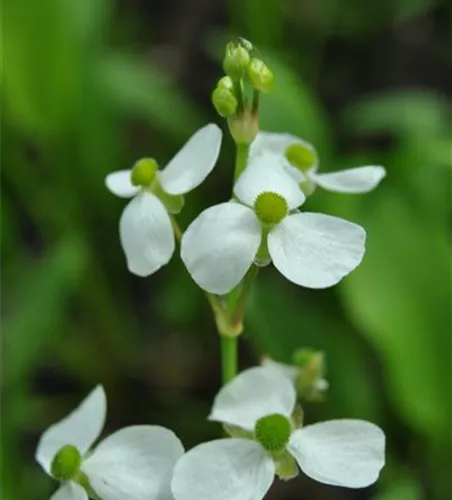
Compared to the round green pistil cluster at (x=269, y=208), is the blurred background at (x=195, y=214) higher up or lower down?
lower down

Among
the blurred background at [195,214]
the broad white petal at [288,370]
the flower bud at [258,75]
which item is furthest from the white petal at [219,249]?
the blurred background at [195,214]

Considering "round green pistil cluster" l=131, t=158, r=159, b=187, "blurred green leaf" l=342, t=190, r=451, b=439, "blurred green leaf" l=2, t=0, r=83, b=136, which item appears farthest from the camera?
"blurred green leaf" l=2, t=0, r=83, b=136

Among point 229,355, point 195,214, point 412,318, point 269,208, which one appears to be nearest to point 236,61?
point 269,208

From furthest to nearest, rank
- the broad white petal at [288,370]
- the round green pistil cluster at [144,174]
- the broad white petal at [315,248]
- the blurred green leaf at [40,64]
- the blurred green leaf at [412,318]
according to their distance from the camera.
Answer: the blurred green leaf at [40,64] < the blurred green leaf at [412,318] < the broad white petal at [288,370] < the round green pistil cluster at [144,174] < the broad white petal at [315,248]

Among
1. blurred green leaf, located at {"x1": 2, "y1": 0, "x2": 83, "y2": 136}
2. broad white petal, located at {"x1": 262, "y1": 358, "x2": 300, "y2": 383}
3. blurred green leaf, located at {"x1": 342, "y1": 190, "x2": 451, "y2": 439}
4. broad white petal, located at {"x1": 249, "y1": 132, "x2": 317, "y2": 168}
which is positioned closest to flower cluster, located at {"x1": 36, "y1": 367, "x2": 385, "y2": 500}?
broad white petal, located at {"x1": 262, "y1": 358, "x2": 300, "y2": 383}

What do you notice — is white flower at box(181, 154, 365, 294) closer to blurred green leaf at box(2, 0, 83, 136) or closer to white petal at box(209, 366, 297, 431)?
white petal at box(209, 366, 297, 431)

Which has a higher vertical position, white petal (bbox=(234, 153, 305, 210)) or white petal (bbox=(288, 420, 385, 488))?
white petal (bbox=(234, 153, 305, 210))

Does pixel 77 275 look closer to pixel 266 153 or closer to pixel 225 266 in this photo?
pixel 266 153

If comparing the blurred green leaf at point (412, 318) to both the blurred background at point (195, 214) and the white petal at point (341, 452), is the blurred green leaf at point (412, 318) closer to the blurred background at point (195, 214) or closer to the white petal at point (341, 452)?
the blurred background at point (195, 214)
